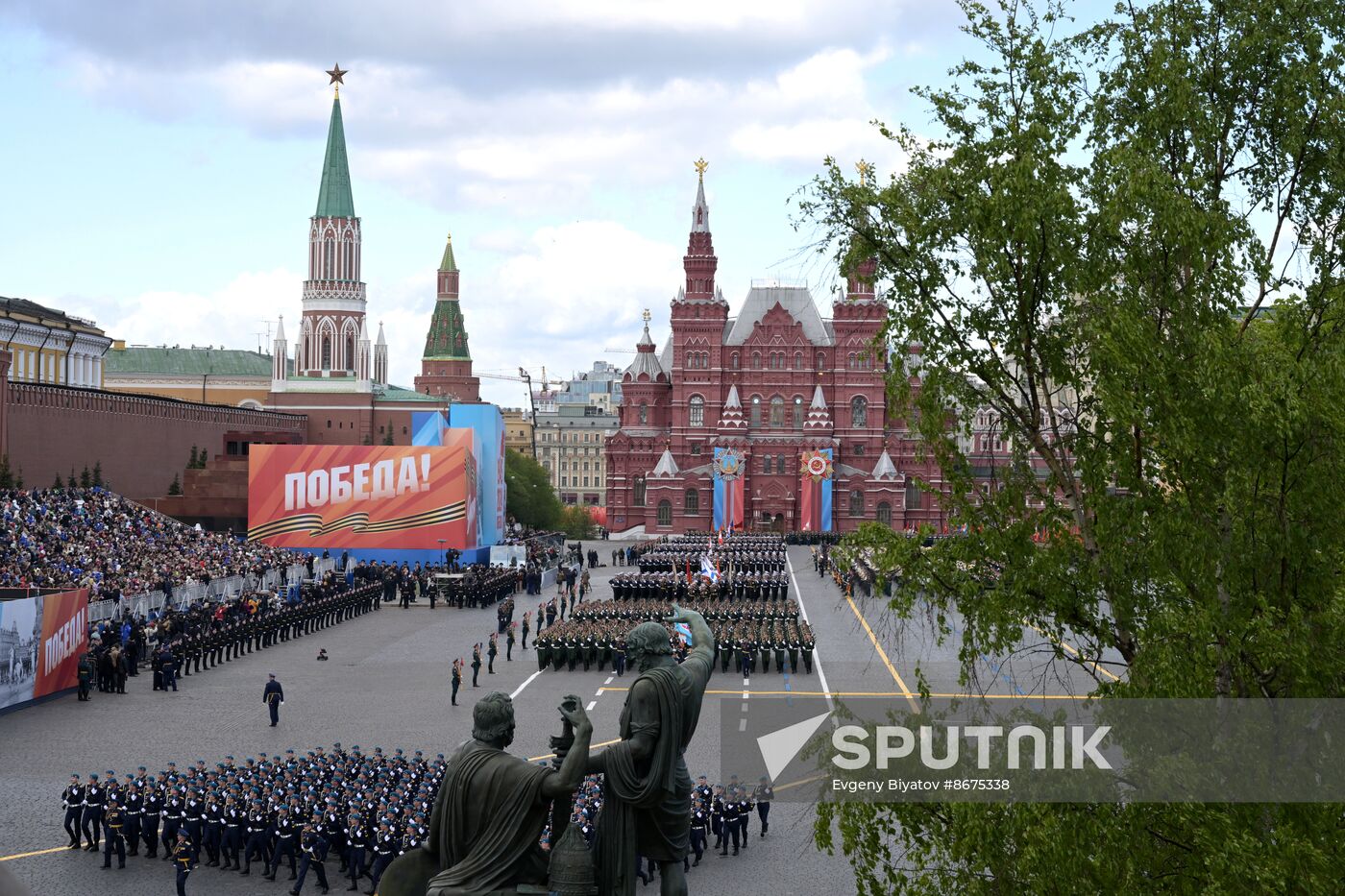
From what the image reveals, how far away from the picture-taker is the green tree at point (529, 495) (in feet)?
286

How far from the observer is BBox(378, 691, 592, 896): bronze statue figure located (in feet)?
20.4

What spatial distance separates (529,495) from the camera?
88.7 m

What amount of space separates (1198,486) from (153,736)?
2014 centimetres

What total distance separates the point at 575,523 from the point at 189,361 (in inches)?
1494

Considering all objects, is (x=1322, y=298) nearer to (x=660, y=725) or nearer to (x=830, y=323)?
(x=660, y=725)

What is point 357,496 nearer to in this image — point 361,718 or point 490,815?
point 361,718

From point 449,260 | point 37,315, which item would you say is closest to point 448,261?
point 449,260

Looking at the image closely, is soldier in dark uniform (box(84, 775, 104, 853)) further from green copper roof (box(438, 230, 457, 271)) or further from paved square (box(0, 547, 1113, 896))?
green copper roof (box(438, 230, 457, 271))

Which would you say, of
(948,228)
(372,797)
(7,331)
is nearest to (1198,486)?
(948,228)

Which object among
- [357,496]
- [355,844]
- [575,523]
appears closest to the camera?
[355,844]

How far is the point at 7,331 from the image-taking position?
56.7 m

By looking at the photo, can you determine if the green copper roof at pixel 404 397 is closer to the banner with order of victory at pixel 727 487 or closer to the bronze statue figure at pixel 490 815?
the banner with order of victory at pixel 727 487

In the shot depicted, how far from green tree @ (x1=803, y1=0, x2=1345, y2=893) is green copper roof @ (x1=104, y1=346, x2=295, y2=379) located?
105 meters

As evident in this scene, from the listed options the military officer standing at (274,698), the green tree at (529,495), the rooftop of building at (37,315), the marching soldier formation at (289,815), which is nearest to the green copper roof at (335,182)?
the green tree at (529,495)
